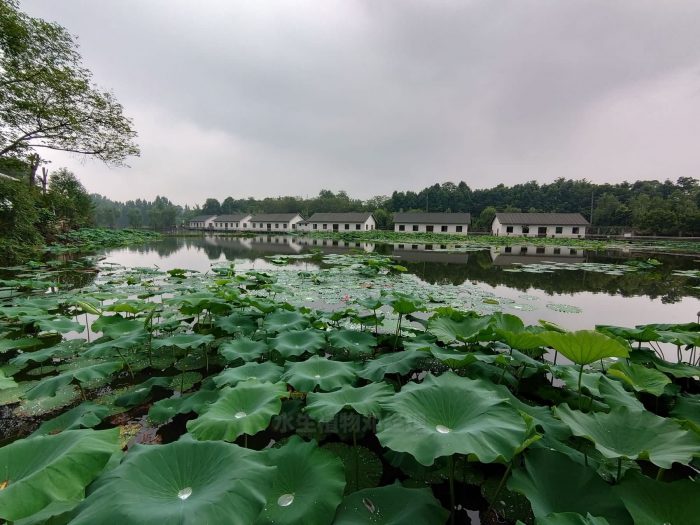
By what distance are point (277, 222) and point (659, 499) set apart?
5490 cm

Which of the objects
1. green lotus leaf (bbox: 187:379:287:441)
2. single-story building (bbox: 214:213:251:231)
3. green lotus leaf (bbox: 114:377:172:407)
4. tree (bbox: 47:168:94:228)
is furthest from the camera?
single-story building (bbox: 214:213:251:231)

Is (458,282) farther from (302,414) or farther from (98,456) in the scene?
(98,456)

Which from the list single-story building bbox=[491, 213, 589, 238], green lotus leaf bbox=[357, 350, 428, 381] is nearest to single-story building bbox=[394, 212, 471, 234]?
single-story building bbox=[491, 213, 589, 238]

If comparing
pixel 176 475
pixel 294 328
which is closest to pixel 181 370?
pixel 294 328

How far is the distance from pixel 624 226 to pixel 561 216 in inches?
347

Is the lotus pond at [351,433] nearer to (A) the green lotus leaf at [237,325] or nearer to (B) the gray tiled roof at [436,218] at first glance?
(A) the green lotus leaf at [237,325]

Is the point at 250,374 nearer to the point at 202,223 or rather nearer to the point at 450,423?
the point at 450,423

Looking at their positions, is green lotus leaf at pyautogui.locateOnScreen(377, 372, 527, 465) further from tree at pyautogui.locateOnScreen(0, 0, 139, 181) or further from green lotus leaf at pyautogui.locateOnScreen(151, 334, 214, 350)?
tree at pyautogui.locateOnScreen(0, 0, 139, 181)

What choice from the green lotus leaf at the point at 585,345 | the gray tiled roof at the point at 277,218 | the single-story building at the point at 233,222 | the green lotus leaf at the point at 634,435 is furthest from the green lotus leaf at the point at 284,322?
the single-story building at the point at 233,222

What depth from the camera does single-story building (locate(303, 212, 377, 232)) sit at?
153ft

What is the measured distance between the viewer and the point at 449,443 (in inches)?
51.8

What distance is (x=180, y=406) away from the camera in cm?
251

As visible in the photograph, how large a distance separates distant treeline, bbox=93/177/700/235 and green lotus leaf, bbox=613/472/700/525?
42.5 meters

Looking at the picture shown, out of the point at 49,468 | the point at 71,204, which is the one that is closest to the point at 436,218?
the point at 71,204
